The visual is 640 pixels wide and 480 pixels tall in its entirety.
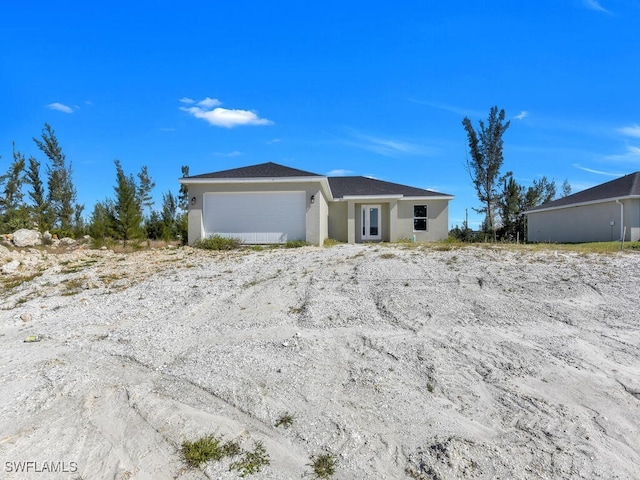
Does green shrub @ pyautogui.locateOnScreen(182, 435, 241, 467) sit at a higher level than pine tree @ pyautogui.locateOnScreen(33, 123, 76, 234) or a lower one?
lower

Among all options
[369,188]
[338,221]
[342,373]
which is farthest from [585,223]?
[342,373]

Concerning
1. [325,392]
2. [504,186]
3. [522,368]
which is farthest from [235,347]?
[504,186]

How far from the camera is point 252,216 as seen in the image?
592 inches

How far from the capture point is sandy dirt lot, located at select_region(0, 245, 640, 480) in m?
3.19

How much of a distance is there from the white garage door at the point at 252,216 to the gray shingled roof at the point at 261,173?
2.39 feet

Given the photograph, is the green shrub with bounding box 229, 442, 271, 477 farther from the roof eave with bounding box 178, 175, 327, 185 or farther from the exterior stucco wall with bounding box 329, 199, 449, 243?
the exterior stucco wall with bounding box 329, 199, 449, 243

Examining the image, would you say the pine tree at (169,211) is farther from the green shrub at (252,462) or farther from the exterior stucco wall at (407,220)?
the green shrub at (252,462)

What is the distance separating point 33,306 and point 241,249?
7.06m

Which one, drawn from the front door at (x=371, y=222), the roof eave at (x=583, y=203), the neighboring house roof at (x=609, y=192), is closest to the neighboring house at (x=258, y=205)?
the front door at (x=371, y=222)

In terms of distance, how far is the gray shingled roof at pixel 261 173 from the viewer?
14.7m

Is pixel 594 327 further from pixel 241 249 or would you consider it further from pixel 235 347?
pixel 241 249

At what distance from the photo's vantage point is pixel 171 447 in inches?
128

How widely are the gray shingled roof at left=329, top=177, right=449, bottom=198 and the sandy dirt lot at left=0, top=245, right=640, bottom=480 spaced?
10214mm

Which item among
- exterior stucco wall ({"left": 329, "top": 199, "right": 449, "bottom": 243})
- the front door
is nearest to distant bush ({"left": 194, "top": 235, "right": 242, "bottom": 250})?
exterior stucco wall ({"left": 329, "top": 199, "right": 449, "bottom": 243})
